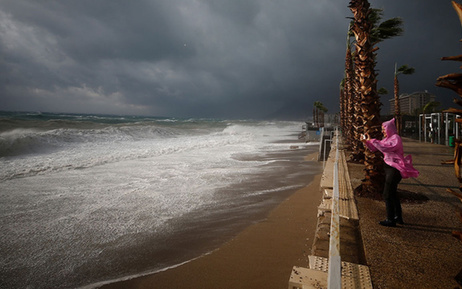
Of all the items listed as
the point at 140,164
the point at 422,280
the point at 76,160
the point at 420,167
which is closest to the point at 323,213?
the point at 422,280

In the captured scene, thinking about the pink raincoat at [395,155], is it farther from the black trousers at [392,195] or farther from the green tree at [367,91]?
the green tree at [367,91]

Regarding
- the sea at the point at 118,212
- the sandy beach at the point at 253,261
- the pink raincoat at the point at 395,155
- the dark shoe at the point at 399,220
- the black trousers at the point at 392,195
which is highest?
the pink raincoat at the point at 395,155

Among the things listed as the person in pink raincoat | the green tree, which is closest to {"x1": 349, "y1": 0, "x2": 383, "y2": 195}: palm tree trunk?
the green tree

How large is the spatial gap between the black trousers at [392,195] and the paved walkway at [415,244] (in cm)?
19

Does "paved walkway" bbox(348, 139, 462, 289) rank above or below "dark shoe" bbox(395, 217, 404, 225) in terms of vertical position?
below

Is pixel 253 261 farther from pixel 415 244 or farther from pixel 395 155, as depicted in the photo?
pixel 395 155

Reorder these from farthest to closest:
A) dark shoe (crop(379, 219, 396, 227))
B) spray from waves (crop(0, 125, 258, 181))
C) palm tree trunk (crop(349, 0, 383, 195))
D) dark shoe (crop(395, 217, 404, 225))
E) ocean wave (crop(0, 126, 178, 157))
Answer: ocean wave (crop(0, 126, 178, 157)) < spray from waves (crop(0, 125, 258, 181)) < palm tree trunk (crop(349, 0, 383, 195)) < dark shoe (crop(395, 217, 404, 225)) < dark shoe (crop(379, 219, 396, 227))

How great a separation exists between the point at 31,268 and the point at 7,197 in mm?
3775

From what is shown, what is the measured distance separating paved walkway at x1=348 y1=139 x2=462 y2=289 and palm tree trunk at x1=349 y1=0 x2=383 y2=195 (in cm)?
57

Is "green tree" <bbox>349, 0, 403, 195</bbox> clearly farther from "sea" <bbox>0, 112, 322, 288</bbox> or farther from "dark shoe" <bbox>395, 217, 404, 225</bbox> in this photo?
"sea" <bbox>0, 112, 322, 288</bbox>

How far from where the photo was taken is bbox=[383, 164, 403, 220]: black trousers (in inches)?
132

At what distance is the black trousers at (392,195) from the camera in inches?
132

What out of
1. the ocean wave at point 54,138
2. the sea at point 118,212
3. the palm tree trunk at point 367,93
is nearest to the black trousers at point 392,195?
the palm tree trunk at point 367,93

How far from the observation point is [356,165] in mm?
7898
